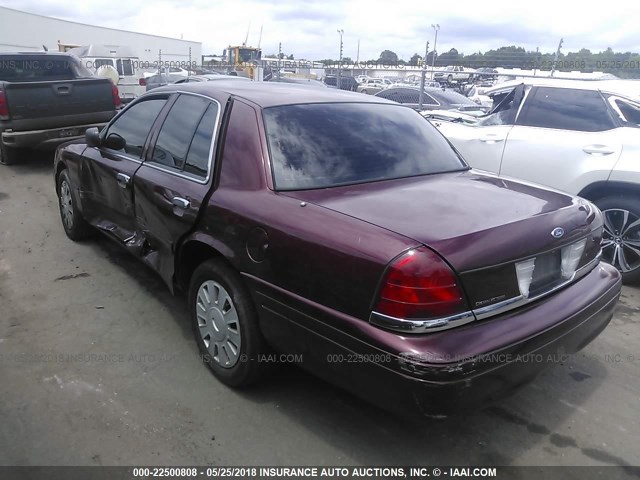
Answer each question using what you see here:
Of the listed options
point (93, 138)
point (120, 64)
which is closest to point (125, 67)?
point (120, 64)

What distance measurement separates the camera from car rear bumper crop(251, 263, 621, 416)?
6.93ft

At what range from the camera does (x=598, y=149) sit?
4.77 meters

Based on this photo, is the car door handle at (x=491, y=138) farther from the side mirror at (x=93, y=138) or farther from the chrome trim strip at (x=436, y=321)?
the side mirror at (x=93, y=138)

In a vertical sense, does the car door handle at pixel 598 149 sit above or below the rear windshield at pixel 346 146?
below

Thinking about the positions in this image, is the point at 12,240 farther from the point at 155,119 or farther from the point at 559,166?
the point at 559,166

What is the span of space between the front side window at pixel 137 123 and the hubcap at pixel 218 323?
1.39 m

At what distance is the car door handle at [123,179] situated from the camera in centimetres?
390

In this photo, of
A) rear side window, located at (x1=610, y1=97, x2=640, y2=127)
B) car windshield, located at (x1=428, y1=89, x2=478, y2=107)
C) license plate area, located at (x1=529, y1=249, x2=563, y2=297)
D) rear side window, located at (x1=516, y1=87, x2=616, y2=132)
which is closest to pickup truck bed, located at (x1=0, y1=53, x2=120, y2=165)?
rear side window, located at (x1=516, y1=87, x2=616, y2=132)

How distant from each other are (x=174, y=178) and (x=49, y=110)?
231 inches

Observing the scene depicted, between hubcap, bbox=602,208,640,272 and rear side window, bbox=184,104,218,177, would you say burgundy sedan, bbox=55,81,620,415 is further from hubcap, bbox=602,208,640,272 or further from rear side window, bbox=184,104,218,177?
hubcap, bbox=602,208,640,272

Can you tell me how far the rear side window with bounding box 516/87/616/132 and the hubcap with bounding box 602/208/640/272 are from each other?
2.74 ft

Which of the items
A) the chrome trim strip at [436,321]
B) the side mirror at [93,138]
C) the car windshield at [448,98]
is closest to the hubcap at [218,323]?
the chrome trim strip at [436,321]

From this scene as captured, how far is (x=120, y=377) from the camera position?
321 cm

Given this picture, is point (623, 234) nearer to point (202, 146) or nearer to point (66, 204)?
point (202, 146)
